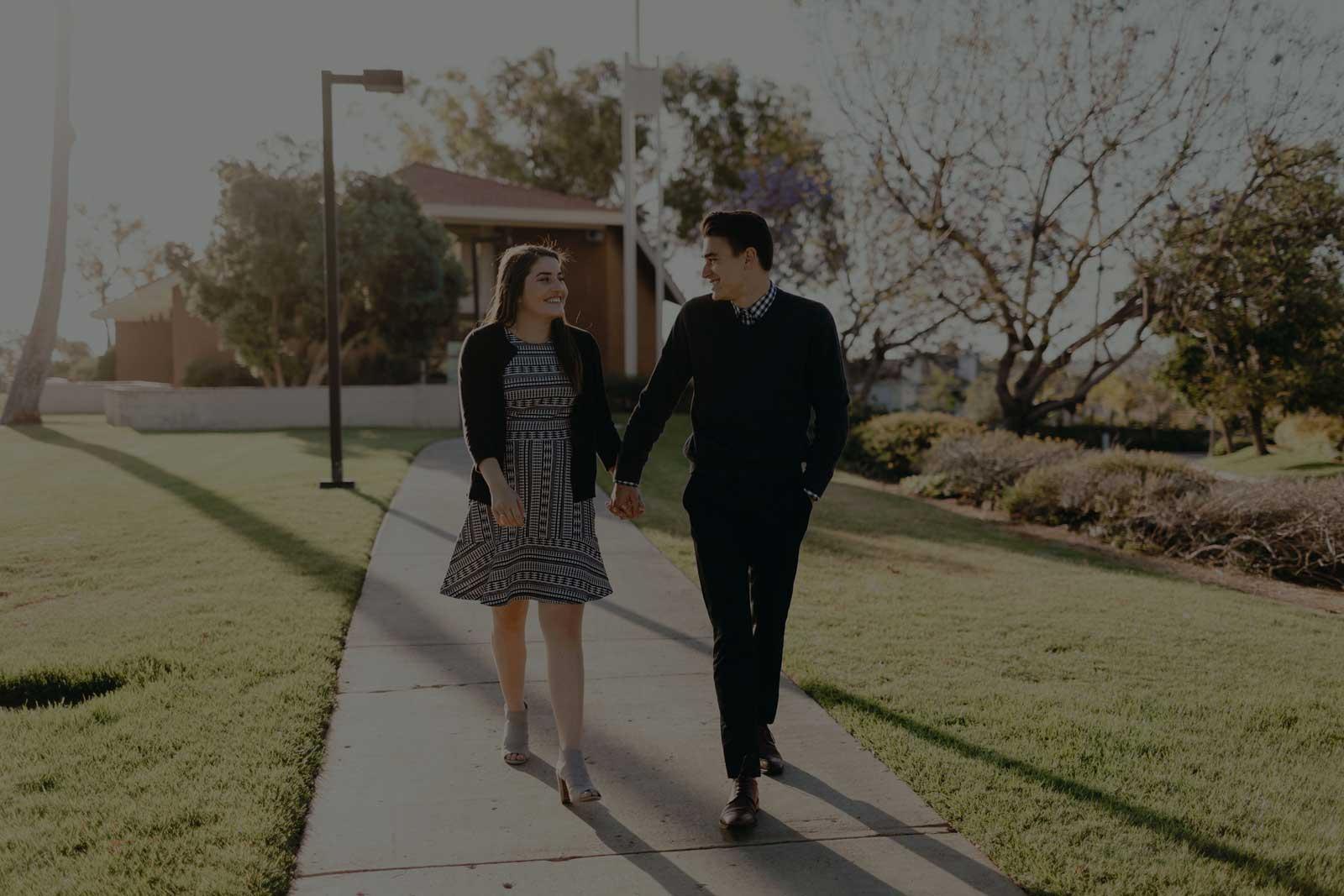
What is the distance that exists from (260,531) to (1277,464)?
1908cm

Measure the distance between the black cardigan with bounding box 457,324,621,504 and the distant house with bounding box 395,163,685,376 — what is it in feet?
72.8

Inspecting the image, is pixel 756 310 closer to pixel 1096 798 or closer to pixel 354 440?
pixel 1096 798

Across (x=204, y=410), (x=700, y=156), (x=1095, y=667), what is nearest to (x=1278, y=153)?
(x=1095, y=667)

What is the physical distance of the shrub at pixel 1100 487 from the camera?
9.89m

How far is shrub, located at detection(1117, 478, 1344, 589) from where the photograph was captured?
8195mm

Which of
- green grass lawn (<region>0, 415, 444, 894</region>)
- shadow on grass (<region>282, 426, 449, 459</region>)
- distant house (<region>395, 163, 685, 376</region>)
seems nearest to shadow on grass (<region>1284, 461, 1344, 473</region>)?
distant house (<region>395, 163, 685, 376</region>)

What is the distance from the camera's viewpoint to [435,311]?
23047mm

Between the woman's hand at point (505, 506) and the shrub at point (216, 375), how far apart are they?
81.2 feet

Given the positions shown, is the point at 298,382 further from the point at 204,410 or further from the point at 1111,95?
the point at 1111,95

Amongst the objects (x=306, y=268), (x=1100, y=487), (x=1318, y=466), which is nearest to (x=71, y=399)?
(x=306, y=268)

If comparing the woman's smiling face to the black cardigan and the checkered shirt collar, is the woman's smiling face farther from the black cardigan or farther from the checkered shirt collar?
the checkered shirt collar

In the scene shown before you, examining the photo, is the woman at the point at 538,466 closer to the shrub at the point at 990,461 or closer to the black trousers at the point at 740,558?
the black trousers at the point at 740,558

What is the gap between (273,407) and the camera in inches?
815

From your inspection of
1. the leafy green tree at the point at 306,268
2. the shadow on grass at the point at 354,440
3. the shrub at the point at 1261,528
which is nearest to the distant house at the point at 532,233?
the leafy green tree at the point at 306,268
